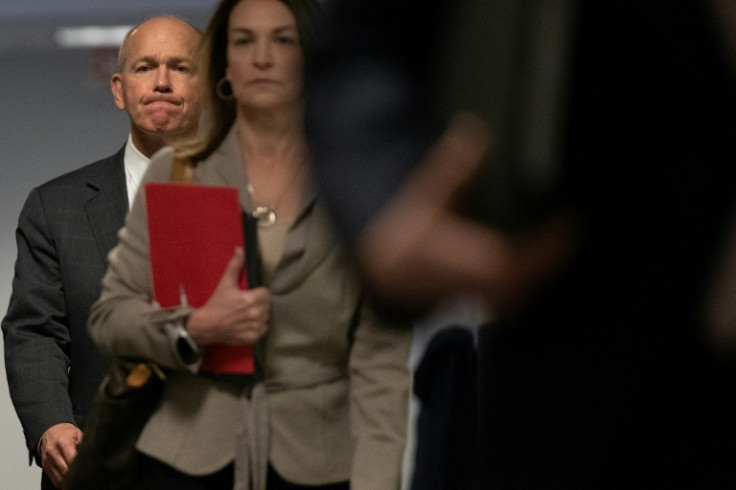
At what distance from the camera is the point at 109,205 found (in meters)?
1.25

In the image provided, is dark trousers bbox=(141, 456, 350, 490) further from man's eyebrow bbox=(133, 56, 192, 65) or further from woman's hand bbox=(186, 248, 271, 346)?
man's eyebrow bbox=(133, 56, 192, 65)

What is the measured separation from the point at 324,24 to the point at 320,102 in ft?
0.17

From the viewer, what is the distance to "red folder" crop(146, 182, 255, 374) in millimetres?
874

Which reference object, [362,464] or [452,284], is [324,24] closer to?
[452,284]

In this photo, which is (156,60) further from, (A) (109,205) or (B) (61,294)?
(B) (61,294)

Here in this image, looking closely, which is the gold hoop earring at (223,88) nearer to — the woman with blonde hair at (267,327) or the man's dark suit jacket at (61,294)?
the woman with blonde hair at (267,327)

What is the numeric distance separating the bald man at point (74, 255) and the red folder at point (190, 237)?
17cm

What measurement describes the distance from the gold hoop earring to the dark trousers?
1.02 ft

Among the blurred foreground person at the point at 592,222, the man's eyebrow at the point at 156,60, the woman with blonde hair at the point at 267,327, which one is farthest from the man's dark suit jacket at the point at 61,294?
the blurred foreground person at the point at 592,222

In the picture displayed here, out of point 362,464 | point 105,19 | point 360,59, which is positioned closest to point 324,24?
point 360,59

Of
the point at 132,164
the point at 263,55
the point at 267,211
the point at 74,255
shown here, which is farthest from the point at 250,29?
the point at 74,255

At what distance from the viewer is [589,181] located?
24.8 inches

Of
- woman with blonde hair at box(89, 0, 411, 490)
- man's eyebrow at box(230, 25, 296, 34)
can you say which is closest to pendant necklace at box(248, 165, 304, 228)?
woman with blonde hair at box(89, 0, 411, 490)

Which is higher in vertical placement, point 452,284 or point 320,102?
point 320,102
